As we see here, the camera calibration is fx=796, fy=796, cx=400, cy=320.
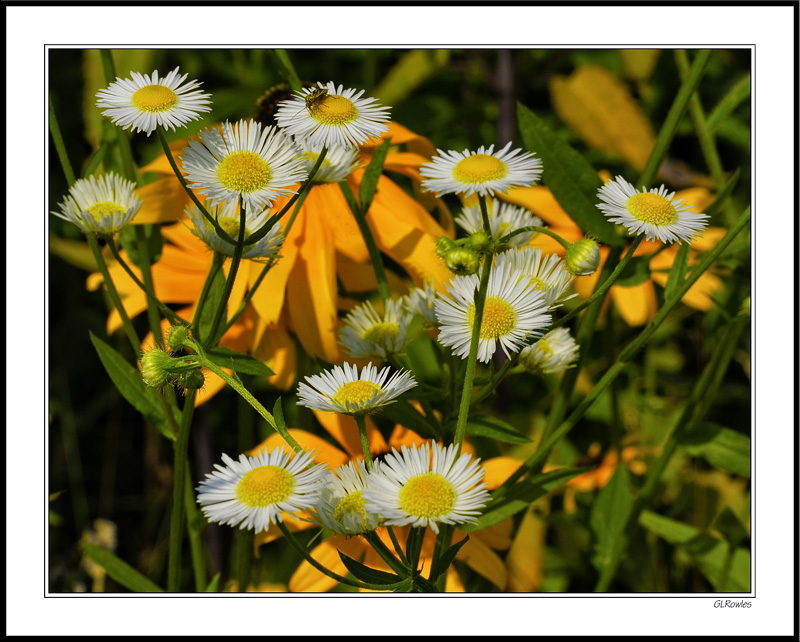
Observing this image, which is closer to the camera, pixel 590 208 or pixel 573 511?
pixel 590 208

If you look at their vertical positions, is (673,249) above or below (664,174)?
below

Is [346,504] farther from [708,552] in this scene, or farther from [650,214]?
[708,552]

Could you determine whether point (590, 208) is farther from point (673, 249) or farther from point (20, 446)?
point (20, 446)

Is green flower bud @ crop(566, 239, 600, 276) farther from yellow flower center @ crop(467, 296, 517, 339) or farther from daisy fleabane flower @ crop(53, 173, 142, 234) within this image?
daisy fleabane flower @ crop(53, 173, 142, 234)

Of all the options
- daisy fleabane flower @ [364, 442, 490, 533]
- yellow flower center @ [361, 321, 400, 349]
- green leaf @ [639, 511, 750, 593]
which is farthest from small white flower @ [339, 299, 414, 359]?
green leaf @ [639, 511, 750, 593]

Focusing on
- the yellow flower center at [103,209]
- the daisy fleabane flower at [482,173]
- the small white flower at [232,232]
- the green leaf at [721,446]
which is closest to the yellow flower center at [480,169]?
the daisy fleabane flower at [482,173]

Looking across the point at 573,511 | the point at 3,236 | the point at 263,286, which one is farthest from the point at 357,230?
the point at 573,511

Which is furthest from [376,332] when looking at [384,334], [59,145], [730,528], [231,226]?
[730,528]
